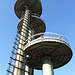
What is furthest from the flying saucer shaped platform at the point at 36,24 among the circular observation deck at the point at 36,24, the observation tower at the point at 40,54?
the observation tower at the point at 40,54

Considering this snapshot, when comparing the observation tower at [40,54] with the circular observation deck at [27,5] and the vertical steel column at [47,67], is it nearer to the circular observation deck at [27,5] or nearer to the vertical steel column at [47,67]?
the vertical steel column at [47,67]

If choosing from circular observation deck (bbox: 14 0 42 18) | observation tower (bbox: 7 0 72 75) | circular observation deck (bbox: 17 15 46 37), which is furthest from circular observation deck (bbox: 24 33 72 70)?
circular observation deck (bbox: 14 0 42 18)

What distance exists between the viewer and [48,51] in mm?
20031

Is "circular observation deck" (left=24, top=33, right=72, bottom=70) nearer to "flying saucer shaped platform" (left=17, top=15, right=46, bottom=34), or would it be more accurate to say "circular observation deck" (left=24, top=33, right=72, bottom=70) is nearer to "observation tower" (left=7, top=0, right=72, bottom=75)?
"observation tower" (left=7, top=0, right=72, bottom=75)

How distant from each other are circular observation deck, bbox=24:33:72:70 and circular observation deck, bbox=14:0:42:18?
57.6ft

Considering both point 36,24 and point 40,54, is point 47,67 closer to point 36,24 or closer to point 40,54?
point 40,54

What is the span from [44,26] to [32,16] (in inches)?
186

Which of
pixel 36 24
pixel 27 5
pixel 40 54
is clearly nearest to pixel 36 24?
pixel 36 24

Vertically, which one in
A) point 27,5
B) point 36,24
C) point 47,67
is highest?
point 27,5

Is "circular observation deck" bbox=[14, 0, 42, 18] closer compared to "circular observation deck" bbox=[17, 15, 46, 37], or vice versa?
"circular observation deck" bbox=[17, 15, 46, 37]

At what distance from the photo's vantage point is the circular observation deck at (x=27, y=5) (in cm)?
3416

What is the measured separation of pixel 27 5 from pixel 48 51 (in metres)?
20.4

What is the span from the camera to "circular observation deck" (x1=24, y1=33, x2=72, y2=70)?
18.1 metres

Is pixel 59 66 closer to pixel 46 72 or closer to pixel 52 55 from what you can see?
pixel 52 55
